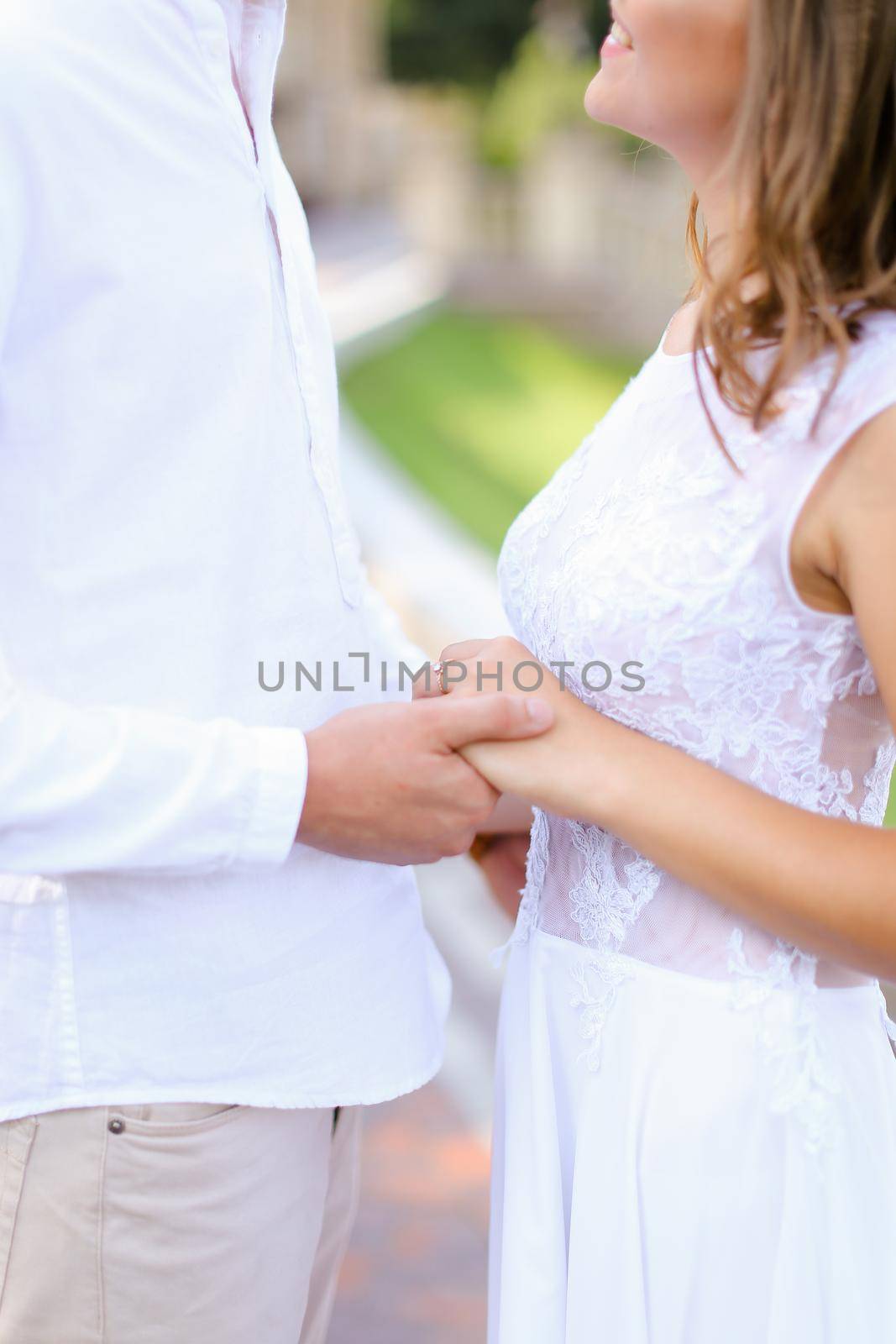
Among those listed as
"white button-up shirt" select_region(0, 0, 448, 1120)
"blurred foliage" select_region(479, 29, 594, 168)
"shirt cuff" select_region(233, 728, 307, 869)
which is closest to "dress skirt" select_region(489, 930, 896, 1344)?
"white button-up shirt" select_region(0, 0, 448, 1120)

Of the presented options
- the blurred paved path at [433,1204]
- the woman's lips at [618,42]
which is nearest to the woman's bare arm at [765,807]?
the woman's lips at [618,42]

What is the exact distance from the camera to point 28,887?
4.60 feet

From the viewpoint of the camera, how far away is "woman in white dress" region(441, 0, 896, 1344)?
52.6 inches

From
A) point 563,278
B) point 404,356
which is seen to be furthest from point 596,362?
point 563,278

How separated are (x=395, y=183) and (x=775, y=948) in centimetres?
3042

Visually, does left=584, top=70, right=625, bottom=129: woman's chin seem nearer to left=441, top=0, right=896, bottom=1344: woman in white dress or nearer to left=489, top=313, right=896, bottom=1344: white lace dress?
left=441, top=0, right=896, bottom=1344: woman in white dress

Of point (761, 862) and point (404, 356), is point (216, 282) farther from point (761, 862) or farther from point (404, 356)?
point (404, 356)

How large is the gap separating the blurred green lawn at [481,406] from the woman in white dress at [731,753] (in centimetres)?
627

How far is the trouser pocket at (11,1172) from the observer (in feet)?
4.59

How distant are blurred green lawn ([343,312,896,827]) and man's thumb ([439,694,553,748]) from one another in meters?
6.36

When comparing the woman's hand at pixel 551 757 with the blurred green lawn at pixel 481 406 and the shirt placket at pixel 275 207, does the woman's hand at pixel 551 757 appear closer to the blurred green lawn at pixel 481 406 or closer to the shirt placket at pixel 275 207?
the shirt placket at pixel 275 207

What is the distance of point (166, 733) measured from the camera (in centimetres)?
133

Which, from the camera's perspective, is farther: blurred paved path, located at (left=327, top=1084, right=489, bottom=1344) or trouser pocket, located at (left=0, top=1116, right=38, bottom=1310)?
blurred paved path, located at (left=327, top=1084, right=489, bottom=1344)

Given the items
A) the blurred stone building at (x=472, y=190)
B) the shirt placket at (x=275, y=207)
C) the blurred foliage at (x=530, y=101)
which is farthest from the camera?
the blurred foliage at (x=530, y=101)
